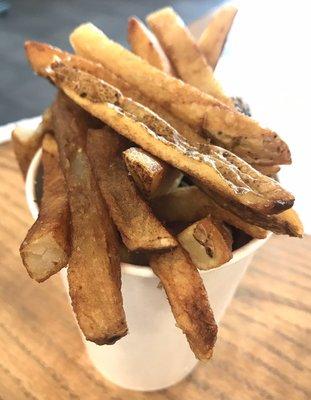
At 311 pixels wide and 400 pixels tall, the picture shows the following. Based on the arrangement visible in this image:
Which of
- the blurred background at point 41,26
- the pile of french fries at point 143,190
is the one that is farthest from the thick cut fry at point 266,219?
the blurred background at point 41,26

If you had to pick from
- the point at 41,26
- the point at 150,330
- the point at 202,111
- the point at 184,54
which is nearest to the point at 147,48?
the point at 184,54

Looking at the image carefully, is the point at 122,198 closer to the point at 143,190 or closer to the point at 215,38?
→ the point at 143,190

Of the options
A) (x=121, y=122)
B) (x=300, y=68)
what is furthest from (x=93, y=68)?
(x=300, y=68)

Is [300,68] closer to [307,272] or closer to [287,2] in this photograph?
[287,2]

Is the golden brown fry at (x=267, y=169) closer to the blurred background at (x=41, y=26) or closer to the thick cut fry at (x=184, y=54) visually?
the thick cut fry at (x=184, y=54)

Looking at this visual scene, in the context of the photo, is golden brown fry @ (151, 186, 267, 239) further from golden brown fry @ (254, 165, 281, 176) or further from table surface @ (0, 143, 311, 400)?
table surface @ (0, 143, 311, 400)
